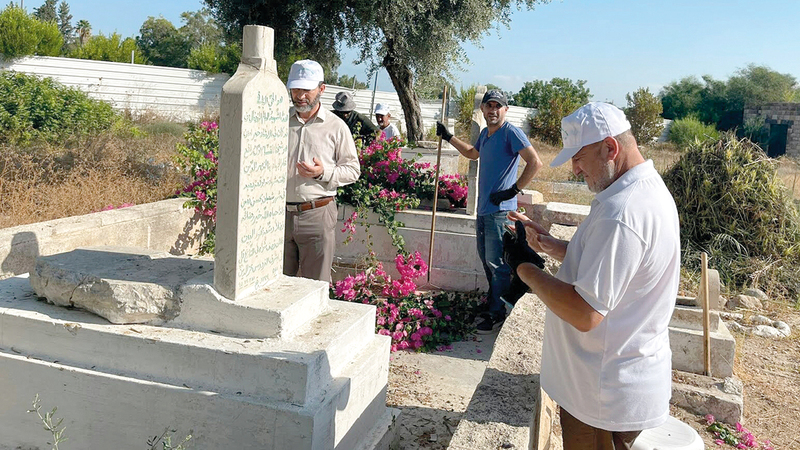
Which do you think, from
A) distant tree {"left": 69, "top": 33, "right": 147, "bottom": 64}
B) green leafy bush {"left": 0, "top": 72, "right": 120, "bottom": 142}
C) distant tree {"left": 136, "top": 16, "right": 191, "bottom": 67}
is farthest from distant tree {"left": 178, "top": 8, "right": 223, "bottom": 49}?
green leafy bush {"left": 0, "top": 72, "right": 120, "bottom": 142}

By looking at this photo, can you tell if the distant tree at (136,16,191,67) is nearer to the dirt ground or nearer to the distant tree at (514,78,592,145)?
the distant tree at (514,78,592,145)

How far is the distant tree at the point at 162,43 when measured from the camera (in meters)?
47.7

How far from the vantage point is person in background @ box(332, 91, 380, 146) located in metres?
6.96

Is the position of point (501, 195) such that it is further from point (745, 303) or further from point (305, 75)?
point (745, 303)

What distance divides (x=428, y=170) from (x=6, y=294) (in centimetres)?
478

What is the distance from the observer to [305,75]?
3945 mm

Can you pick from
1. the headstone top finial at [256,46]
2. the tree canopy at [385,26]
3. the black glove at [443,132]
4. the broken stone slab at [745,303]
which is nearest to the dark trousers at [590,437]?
the headstone top finial at [256,46]

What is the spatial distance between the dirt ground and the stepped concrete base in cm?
80

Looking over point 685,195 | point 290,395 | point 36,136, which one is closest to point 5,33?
point 36,136

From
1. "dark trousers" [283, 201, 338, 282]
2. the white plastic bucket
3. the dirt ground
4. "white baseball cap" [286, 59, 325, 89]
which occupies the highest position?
"white baseball cap" [286, 59, 325, 89]

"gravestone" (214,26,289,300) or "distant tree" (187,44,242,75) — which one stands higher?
"distant tree" (187,44,242,75)

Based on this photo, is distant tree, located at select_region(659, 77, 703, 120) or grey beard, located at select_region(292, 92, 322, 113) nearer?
grey beard, located at select_region(292, 92, 322, 113)

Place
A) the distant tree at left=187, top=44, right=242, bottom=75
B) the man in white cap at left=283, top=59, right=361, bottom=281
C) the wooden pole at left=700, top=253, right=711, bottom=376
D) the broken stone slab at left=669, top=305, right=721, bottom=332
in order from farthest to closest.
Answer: the distant tree at left=187, top=44, right=242, bottom=75 → the broken stone slab at left=669, top=305, right=721, bottom=332 → the man in white cap at left=283, top=59, right=361, bottom=281 → the wooden pole at left=700, top=253, right=711, bottom=376

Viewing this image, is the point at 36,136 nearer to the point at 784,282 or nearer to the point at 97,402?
the point at 97,402
